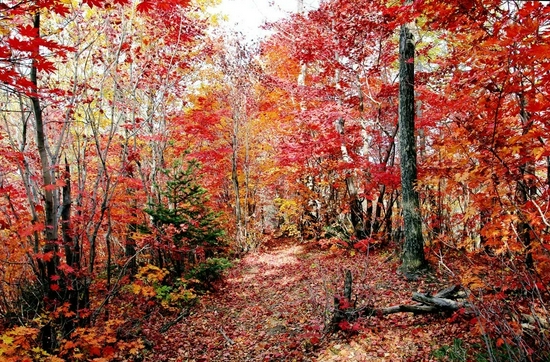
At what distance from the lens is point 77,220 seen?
18.6ft

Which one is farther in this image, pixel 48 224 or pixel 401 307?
pixel 401 307

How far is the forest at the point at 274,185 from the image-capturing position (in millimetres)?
3875

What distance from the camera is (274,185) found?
53.8 feet

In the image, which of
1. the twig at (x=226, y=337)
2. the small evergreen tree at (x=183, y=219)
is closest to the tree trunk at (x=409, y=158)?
the twig at (x=226, y=337)

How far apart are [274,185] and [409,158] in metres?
10.1

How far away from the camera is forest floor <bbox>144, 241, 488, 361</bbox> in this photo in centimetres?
447

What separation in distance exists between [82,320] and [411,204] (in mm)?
6220

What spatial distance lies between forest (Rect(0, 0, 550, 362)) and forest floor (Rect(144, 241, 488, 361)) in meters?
0.05

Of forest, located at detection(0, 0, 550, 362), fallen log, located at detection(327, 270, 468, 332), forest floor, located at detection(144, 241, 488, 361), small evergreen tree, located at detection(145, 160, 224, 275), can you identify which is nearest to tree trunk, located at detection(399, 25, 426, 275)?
forest, located at detection(0, 0, 550, 362)

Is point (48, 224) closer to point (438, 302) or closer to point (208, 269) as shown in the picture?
point (208, 269)

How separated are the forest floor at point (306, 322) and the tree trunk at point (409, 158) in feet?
1.51

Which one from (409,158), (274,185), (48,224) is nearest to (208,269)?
(48,224)

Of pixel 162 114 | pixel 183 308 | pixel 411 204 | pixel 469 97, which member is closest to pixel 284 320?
pixel 183 308

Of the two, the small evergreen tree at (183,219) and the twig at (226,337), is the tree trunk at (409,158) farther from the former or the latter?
the small evergreen tree at (183,219)
